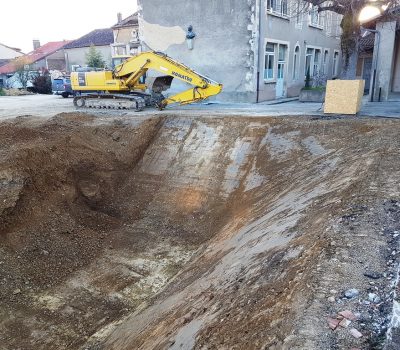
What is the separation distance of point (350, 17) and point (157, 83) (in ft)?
27.7

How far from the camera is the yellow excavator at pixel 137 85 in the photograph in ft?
43.7

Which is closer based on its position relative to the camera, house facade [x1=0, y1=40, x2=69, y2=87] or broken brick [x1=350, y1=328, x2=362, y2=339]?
broken brick [x1=350, y1=328, x2=362, y2=339]

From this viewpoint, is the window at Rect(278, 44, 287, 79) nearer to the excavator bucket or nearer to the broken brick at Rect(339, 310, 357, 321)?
the excavator bucket

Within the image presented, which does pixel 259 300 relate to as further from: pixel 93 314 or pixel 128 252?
pixel 128 252

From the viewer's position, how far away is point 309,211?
5430 millimetres

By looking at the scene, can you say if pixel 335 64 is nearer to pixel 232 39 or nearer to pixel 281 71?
pixel 281 71

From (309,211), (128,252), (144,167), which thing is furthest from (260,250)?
(144,167)

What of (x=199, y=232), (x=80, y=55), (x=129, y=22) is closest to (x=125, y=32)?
(x=129, y=22)

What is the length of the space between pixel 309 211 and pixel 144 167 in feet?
20.6

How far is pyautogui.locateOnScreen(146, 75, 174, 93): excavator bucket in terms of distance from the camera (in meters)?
14.6

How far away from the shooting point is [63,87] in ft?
79.5

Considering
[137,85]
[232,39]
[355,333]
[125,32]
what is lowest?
[355,333]

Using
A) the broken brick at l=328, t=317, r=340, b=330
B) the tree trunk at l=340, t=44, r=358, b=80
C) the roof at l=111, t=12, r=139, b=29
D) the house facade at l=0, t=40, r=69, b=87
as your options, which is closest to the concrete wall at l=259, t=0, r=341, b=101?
the tree trunk at l=340, t=44, r=358, b=80

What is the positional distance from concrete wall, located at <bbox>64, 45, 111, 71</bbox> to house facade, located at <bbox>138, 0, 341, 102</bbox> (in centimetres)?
2064
